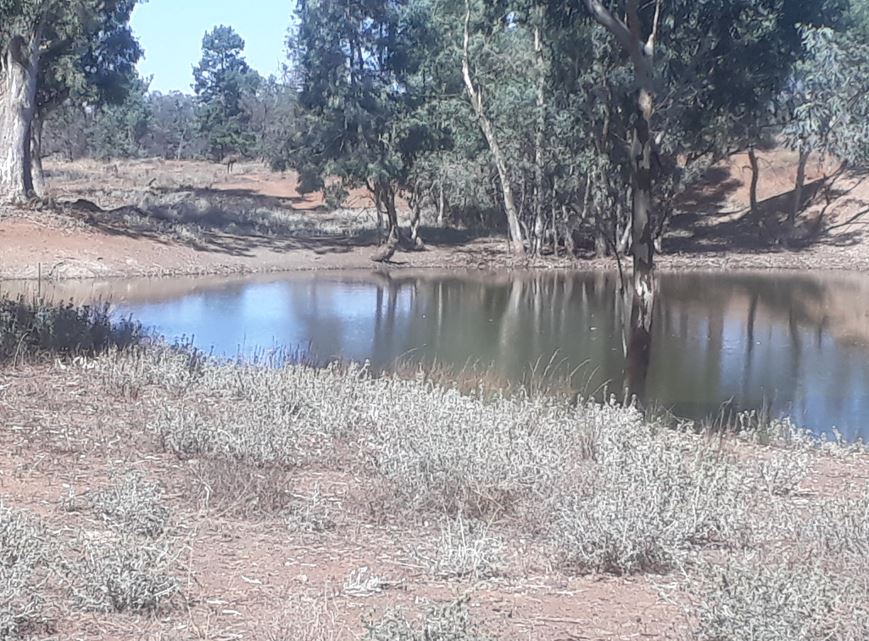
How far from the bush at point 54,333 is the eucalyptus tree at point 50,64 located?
797 centimetres

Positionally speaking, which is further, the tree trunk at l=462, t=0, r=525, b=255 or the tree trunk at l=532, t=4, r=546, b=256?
the tree trunk at l=462, t=0, r=525, b=255

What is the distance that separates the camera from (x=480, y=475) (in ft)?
22.3

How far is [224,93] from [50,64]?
43213 mm

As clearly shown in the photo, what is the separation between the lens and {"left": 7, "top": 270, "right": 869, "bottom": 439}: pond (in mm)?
15641

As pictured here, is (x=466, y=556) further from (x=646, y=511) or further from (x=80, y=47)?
(x=80, y=47)

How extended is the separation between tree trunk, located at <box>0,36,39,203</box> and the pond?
4695mm

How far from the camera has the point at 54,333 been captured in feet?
37.8

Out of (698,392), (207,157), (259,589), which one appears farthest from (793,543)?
(207,157)

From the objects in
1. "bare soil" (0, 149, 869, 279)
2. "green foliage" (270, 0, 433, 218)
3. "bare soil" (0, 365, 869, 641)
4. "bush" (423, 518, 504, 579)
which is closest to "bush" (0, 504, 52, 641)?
"bare soil" (0, 365, 869, 641)

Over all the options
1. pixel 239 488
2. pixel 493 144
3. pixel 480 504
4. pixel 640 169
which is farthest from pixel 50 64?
pixel 480 504

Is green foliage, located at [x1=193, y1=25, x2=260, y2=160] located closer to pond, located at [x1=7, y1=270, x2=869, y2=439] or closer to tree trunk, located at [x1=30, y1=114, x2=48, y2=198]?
tree trunk, located at [x1=30, y1=114, x2=48, y2=198]

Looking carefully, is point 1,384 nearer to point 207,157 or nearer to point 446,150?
point 446,150

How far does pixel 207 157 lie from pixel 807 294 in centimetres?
4999

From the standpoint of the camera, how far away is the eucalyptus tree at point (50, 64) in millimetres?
27089
